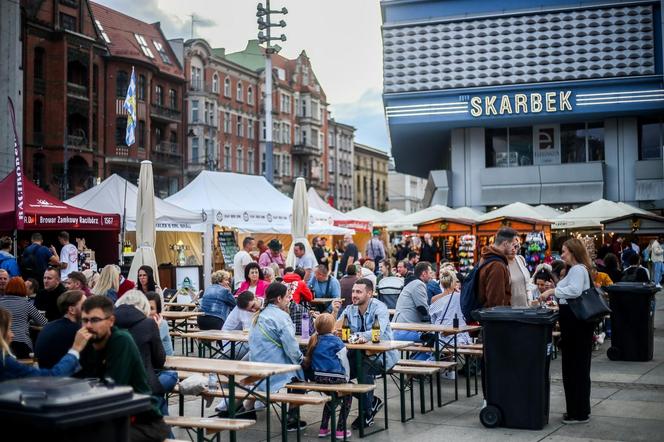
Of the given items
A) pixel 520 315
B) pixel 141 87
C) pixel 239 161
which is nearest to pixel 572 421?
pixel 520 315

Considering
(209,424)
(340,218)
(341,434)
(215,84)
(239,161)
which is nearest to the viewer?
(209,424)

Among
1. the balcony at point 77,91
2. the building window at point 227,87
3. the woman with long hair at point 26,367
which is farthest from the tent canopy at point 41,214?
the building window at point 227,87

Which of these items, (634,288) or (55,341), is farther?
(634,288)

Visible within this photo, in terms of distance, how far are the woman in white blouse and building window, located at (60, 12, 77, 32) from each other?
44.5 metres

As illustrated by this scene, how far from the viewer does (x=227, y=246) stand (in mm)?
24578

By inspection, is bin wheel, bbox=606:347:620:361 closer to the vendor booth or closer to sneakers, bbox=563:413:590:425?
sneakers, bbox=563:413:590:425

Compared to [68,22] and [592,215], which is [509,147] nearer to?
[592,215]

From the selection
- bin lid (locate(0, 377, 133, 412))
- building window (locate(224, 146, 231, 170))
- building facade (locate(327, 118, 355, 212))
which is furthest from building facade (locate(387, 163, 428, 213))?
bin lid (locate(0, 377, 133, 412))

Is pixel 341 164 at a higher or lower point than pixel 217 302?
higher

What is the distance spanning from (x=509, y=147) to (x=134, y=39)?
30659 mm

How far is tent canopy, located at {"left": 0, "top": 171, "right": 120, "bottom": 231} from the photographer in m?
16.5

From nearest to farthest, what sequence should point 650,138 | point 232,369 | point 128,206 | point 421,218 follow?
point 232,369, point 128,206, point 421,218, point 650,138

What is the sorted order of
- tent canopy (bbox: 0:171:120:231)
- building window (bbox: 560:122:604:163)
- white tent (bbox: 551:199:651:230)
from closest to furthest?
1. tent canopy (bbox: 0:171:120:231)
2. white tent (bbox: 551:199:651:230)
3. building window (bbox: 560:122:604:163)

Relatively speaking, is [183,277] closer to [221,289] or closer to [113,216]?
[113,216]
